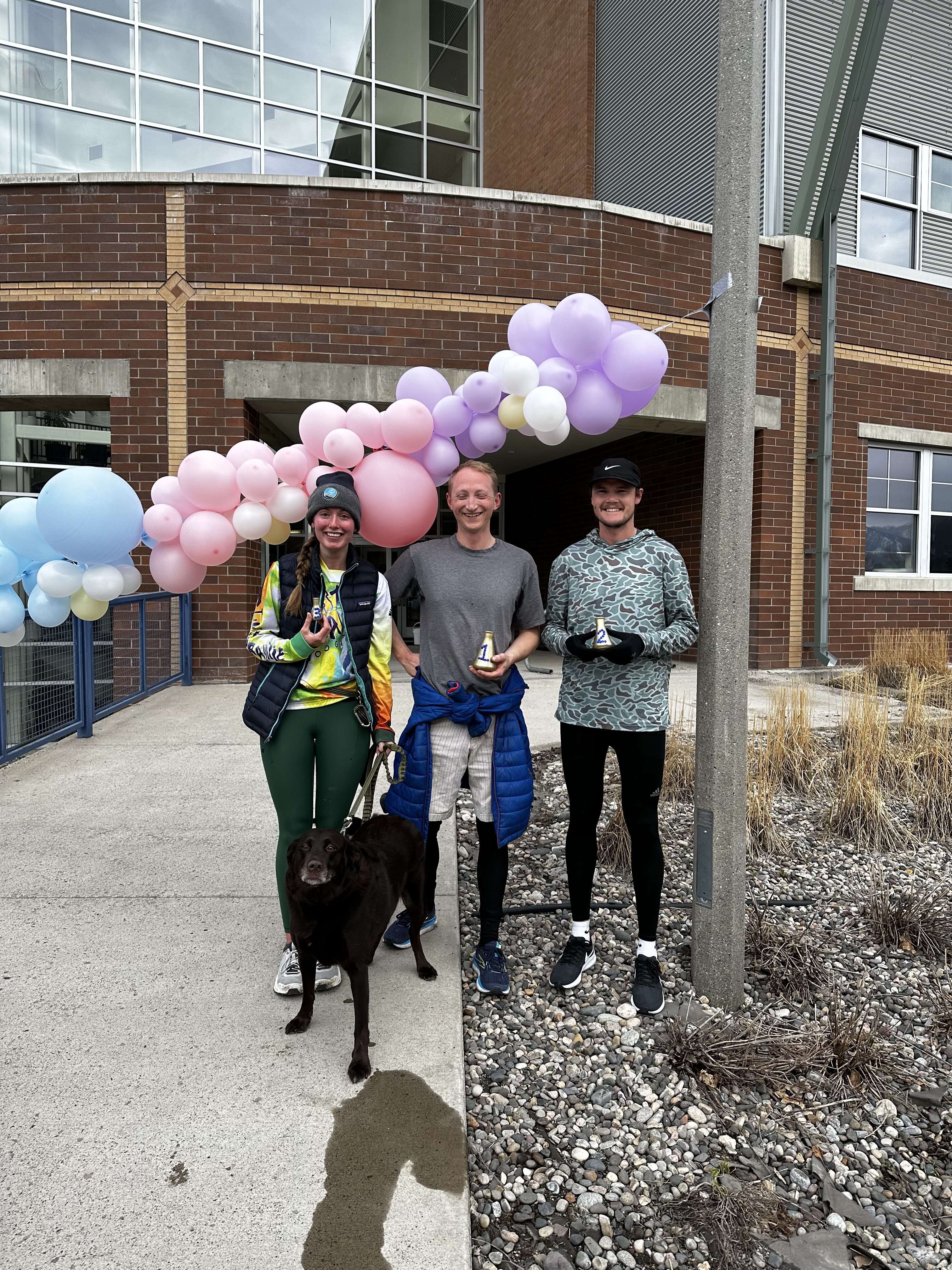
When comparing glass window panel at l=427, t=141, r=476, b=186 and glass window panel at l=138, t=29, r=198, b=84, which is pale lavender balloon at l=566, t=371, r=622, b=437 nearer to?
glass window panel at l=138, t=29, r=198, b=84

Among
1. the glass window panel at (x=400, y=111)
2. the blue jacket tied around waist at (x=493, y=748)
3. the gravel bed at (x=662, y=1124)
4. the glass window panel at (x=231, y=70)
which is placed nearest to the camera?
the gravel bed at (x=662, y=1124)

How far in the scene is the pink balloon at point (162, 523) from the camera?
10.5ft

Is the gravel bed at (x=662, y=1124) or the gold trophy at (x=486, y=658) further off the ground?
the gold trophy at (x=486, y=658)

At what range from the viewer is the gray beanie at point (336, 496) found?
2.87 meters

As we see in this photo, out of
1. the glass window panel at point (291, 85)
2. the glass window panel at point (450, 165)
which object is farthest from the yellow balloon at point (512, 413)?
the glass window panel at point (450, 165)

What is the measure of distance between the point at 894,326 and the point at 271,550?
10.1 meters

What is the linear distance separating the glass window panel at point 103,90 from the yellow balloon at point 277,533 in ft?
42.2

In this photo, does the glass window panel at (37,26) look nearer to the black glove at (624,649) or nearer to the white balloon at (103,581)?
the white balloon at (103,581)

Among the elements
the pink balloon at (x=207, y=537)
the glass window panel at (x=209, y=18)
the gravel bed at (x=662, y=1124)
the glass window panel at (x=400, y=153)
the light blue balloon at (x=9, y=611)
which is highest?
the glass window panel at (x=209, y=18)

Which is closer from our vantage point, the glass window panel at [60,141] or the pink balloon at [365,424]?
the pink balloon at [365,424]

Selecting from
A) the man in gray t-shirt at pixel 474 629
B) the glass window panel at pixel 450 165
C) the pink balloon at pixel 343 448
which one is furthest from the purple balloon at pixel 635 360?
the glass window panel at pixel 450 165

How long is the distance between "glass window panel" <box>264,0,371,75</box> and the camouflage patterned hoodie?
48.8ft

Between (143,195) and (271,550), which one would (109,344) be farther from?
(271,550)

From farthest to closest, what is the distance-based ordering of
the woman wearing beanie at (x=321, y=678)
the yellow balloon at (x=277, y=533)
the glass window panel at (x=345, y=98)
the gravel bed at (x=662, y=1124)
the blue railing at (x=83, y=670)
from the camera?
the glass window panel at (x=345, y=98) < the blue railing at (x=83, y=670) < the yellow balloon at (x=277, y=533) < the woman wearing beanie at (x=321, y=678) < the gravel bed at (x=662, y=1124)
